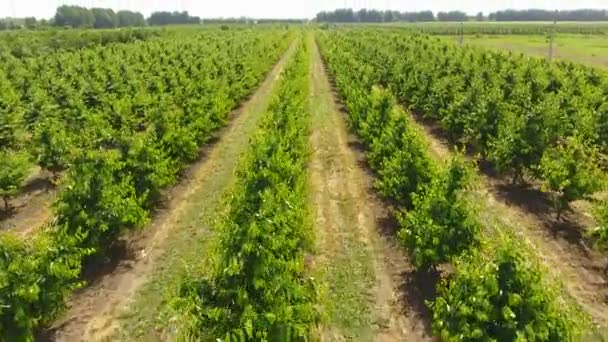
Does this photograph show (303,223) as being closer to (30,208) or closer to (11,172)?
(11,172)

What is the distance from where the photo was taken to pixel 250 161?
15.5 meters

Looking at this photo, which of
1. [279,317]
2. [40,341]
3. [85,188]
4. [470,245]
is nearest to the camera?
[279,317]

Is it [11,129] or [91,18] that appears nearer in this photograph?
[11,129]

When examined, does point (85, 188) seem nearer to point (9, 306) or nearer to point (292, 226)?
point (9, 306)

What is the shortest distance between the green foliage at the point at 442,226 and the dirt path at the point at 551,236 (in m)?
1.10

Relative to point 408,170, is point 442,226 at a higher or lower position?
lower

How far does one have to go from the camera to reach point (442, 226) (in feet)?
41.3

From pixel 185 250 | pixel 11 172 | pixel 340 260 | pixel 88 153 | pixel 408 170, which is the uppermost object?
pixel 88 153

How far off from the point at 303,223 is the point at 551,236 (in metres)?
8.41

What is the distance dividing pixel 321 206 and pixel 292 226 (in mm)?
7430

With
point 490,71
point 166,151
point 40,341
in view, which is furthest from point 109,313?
point 490,71

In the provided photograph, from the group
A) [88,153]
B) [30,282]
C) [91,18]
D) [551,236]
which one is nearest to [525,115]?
[551,236]

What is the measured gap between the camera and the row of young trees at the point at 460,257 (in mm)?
8750

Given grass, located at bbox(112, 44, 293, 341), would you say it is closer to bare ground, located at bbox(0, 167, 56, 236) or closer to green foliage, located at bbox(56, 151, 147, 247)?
green foliage, located at bbox(56, 151, 147, 247)
